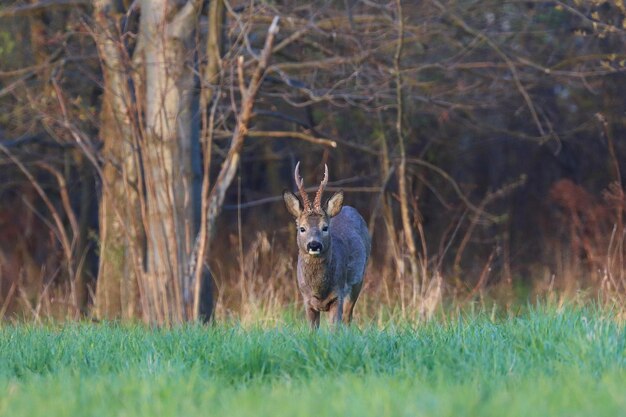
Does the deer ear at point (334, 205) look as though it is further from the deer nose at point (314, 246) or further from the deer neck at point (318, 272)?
the deer nose at point (314, 246)

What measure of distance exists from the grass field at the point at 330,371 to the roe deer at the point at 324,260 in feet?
4.51

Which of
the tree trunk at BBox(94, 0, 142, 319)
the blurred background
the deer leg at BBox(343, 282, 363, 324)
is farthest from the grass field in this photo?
the tree trunk at BBox(94, 0, 142, 319)

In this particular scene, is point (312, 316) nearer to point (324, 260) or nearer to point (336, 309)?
point (336, 309)

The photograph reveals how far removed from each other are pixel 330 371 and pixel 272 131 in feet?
32.3

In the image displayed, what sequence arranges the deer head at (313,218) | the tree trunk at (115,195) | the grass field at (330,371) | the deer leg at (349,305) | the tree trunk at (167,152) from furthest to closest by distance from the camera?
the tree trunk at (115,195)
the tree trunk at (167,152)
the deer leg at (349,305)
the deer head at (313,218)
the grass field at (330,371)

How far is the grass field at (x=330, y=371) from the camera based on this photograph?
15.4ft

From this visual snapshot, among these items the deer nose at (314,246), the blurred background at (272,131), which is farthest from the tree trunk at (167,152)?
the deer nose at (314,246)

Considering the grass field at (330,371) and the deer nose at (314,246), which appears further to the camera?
the deer nose at (314,246)

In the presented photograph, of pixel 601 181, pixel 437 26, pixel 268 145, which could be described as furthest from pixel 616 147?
pixel 437 26

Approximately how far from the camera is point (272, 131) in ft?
50.4

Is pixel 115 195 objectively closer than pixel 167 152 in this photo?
No

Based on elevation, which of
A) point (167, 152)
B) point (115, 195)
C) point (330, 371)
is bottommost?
point (115, 195)

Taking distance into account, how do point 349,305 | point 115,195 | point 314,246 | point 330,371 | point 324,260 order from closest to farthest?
1. point 330,371
2. point 314,246
3. point 324,260
4. point 349,305
5. point 115,195

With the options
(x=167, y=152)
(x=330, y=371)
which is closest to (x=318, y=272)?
(x=330, y=371)
